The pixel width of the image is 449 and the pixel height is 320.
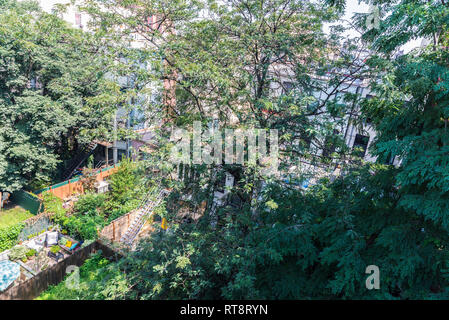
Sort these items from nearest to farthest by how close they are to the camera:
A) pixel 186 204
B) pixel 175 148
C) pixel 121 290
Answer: pixel 121 290
pixel 175 148
pixel 186 204

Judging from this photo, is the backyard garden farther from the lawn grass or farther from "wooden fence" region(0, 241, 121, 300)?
"wooden fence" region(0, 241, 121, 300)

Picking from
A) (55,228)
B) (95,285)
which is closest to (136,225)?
(55,228)

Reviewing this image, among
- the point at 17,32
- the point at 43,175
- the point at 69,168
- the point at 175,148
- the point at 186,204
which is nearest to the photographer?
the point at 175,148

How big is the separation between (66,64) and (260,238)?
15.9 meters

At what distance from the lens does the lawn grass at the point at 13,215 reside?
45.9 ft

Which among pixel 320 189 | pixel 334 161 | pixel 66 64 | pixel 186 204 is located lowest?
pixel 186 204

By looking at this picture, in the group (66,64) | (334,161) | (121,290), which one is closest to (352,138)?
(334,161)

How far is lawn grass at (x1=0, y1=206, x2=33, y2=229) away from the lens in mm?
14000

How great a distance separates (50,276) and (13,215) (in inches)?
268

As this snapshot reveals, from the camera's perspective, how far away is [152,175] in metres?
6.54

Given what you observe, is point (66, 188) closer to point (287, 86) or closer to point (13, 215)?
point (13, 215)

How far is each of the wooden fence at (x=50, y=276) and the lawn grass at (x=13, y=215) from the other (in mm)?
5665

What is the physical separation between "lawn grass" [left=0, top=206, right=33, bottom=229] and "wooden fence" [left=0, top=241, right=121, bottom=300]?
566cm
